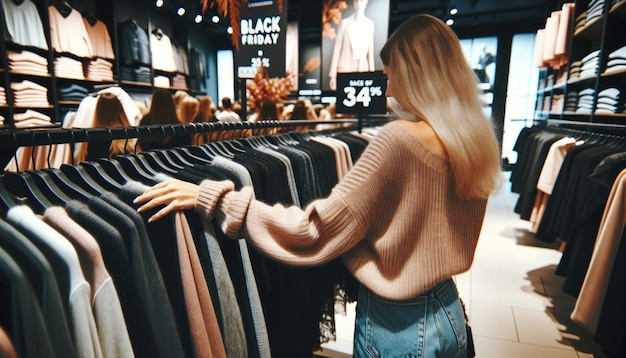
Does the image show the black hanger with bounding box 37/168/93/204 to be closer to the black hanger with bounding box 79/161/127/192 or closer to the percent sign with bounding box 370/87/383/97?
the black hanger with bounding box 79/161/127/192

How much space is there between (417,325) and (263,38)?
226 centimetres

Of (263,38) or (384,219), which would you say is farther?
(263,38)

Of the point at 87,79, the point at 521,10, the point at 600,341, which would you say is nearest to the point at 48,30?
the point at 87,79

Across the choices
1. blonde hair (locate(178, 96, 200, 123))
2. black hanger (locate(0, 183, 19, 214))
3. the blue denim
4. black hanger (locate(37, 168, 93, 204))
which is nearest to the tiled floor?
the blue denim

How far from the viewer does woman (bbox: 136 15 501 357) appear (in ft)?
3.39

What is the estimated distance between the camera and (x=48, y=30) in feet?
15.3

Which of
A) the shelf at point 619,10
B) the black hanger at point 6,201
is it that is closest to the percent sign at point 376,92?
the shelf at point 619,10

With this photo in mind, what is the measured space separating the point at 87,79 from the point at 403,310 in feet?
18.7

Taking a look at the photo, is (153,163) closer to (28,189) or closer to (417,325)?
(28,189)

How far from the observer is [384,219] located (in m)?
1.10

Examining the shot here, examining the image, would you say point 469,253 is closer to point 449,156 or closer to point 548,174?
point 449,156

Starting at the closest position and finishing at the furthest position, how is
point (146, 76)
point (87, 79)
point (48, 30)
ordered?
point (48, 30)
point (87, 79)
point (146, 76)

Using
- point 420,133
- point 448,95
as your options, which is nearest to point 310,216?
point 420,133

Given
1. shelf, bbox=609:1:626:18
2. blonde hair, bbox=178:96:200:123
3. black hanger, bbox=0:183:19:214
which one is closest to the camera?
black hanger, bbox=0:183:19:214
